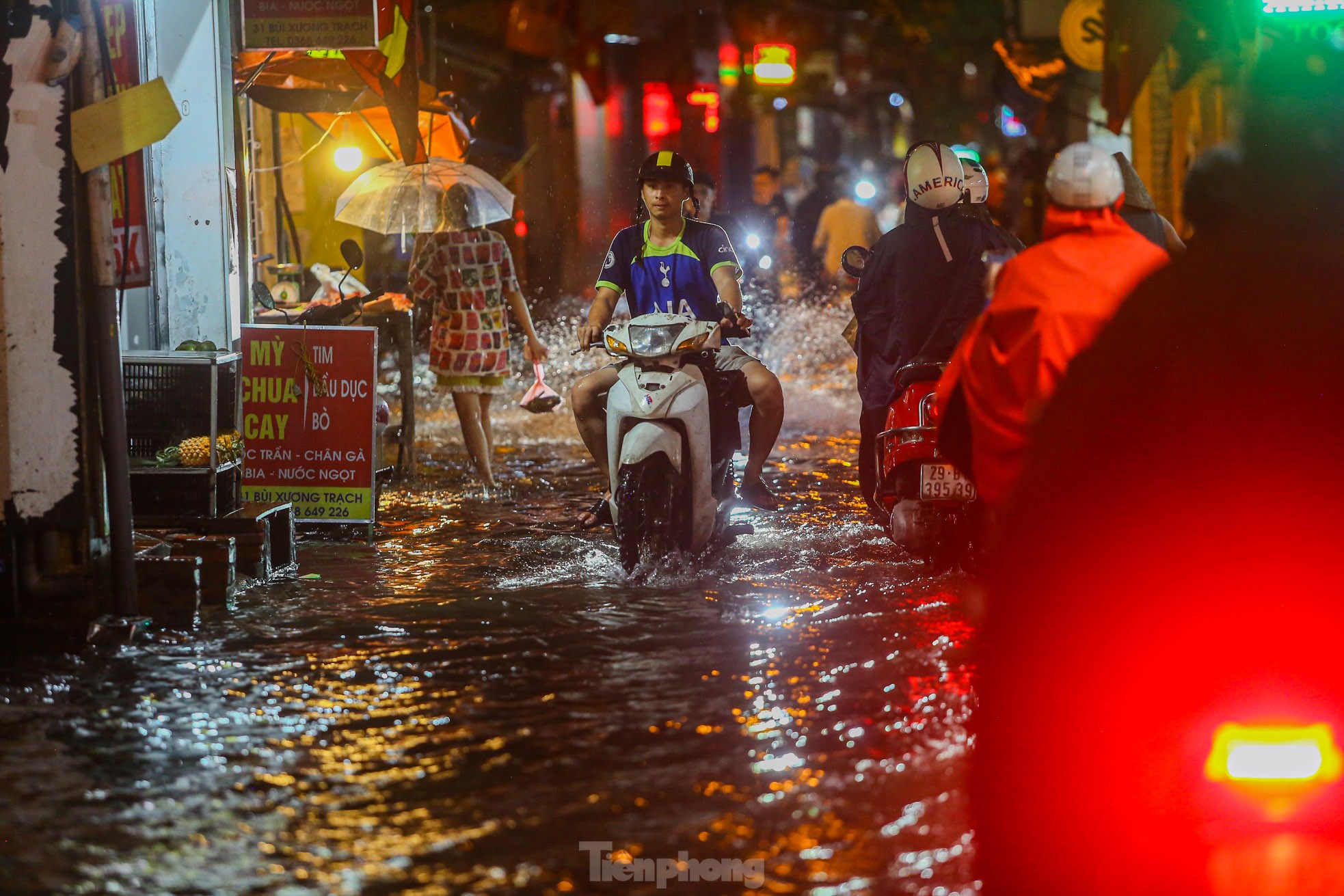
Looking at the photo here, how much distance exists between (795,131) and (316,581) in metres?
42.7

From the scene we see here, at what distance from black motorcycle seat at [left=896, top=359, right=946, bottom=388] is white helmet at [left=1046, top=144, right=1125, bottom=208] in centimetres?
217

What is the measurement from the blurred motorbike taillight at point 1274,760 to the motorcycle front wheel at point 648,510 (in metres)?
4.48

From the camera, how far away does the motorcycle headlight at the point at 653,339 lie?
7258 mm

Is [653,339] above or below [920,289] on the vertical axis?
below

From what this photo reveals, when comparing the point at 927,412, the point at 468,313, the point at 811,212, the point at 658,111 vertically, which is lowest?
the point at 927,412

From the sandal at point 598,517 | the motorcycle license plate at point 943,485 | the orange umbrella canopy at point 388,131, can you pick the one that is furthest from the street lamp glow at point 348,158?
the motorcycle license plate at point 943,485

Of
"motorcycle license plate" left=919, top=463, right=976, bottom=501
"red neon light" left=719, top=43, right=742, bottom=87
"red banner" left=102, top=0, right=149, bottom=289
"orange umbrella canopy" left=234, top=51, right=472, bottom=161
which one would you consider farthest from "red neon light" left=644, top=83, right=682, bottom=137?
"motorcycle license plate" left=919, top=463, right=976, bottom=501

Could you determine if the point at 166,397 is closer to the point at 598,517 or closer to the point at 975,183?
the point at 598,517

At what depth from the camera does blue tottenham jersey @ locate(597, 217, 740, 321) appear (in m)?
8.11

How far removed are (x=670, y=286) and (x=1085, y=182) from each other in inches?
141

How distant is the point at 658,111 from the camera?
27359 millimetres

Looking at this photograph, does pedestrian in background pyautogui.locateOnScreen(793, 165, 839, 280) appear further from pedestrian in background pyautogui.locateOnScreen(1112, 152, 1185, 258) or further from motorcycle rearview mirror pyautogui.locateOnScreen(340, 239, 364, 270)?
pedestrian in background pyautogui.locateOnScreen(1112, 152, 1185, 258)

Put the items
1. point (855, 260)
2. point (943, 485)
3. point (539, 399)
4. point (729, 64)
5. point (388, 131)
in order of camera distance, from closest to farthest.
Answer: point (943, 485) < point (855, 260) < point (539, 399) < point (388, 131) < point (729, 64)

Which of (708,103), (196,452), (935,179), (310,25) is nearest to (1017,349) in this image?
(935,179)
